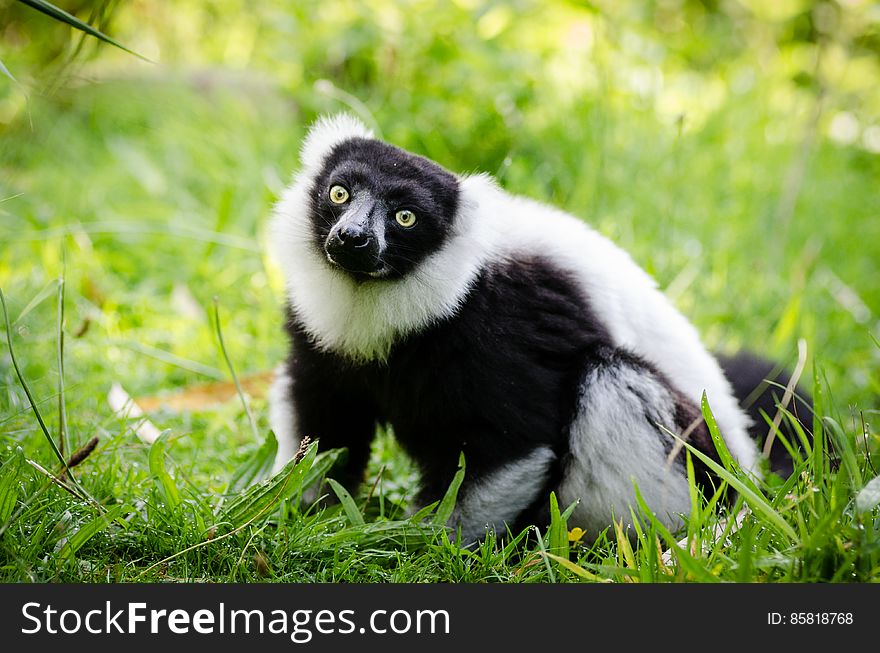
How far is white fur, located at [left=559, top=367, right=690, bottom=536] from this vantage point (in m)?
3.60

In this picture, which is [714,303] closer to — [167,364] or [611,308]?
[611,308]

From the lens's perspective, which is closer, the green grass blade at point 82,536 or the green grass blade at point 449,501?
the green grass blade at point 82,536

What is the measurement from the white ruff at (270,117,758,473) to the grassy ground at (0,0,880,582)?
0.55 meters

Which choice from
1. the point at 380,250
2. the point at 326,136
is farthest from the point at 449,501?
the point at 326,136

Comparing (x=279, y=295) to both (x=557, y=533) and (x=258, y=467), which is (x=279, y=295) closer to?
(x=258, y=467)

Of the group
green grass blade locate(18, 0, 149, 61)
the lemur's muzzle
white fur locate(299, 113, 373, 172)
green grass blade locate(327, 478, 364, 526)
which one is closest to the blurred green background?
white fur locate(299, 113, 373, 172)

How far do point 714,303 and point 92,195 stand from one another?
4.79 metres

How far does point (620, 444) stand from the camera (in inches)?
141

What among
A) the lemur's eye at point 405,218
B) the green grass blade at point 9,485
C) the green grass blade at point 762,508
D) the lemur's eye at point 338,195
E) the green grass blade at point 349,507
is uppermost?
the lemur's eye at point 338,195

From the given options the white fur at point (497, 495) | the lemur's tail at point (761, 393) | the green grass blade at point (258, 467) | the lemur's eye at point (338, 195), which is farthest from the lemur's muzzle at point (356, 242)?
the lemur's tail at point (761, 393)

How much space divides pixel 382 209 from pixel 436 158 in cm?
278

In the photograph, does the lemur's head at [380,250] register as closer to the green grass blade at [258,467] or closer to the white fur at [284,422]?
the white fur at [284,422]

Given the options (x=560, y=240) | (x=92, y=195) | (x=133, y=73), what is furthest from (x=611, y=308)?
(x=133, y=73)

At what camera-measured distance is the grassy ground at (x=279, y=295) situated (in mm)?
2980
